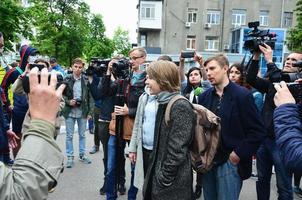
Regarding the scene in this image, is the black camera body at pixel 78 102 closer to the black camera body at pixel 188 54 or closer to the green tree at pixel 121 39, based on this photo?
the black camera body at pixel 188 54

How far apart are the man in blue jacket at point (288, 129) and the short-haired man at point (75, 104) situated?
498 cm

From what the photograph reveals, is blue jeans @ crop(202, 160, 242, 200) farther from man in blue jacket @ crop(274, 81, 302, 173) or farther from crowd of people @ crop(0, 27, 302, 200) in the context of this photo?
man in blue jacket @ crop(274, 81, 302, 173)

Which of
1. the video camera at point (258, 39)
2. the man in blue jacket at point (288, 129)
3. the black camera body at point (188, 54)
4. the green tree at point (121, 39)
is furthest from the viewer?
the green tree at point (121, 39)

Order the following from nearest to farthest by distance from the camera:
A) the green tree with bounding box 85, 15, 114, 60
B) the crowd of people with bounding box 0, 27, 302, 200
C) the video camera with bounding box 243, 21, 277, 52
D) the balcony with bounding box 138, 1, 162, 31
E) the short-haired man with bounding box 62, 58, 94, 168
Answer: the crowd of people with bounding box 0, 27, 302, 200 → the video camera with bounding box 243, 21, 277, 52 → the short-haired man with bounding box 62, 58, 94, 168 → the balcony with bounding box 138, 1, 162, 31 → the green tree with bounding box 85, 15, 114, 60

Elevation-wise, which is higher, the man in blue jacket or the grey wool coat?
the man in blue jacket

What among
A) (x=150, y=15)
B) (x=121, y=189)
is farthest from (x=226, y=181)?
(x=150, y=15)

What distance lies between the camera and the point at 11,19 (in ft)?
42.1

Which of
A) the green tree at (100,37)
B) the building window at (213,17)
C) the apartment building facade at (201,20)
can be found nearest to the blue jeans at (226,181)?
the apartment building facade at (201,20)

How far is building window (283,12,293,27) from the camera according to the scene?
35906mm

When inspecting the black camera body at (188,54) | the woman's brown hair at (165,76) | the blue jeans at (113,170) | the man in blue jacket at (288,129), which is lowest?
the blue jeans at (113,170)

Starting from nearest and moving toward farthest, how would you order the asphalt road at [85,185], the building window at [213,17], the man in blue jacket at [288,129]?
the man in blue jacket at [288,129] < the asphalt road at [85,185] < the building window at [213,17]

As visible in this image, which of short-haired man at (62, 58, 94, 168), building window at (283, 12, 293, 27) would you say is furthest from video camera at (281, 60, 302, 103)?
building window at (283, 12, 293, 27)

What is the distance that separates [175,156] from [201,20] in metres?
34.3

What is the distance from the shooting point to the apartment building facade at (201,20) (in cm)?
3472
